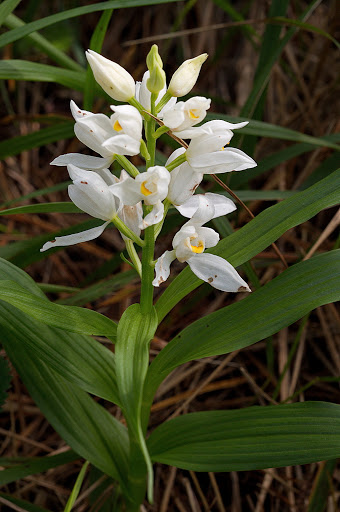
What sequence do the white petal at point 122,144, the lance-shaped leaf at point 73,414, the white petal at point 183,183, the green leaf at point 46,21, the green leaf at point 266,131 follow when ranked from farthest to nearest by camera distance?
1. the green leaf at point 266,131
2. the green leaf at point 46,21
3. the lance-shaped leaf at point 73,414
4. the white petal at point 183,183
5. the white petal at point 122,144

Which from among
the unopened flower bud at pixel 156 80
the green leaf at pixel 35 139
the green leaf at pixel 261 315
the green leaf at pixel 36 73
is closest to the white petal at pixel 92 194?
the unopened flower bud at pixel 156 80

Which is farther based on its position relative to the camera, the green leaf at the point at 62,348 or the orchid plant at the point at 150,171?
the green leaf at the point at 62,348

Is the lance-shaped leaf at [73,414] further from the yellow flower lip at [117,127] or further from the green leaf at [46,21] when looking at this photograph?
the green leaf at [46,21]

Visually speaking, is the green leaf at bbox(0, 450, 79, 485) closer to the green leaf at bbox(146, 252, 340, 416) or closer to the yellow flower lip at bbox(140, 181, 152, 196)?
the green leaf at bbox(146, 252, 340, 416)

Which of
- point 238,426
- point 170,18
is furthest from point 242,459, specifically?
point 170,18

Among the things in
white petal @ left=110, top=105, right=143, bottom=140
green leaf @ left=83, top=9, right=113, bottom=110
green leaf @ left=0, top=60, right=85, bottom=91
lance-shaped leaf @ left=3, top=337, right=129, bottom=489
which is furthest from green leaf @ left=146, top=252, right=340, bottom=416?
green leaf @ left=0, top=60, right=85, bottom=91

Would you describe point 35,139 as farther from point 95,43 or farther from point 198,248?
point 198,248
